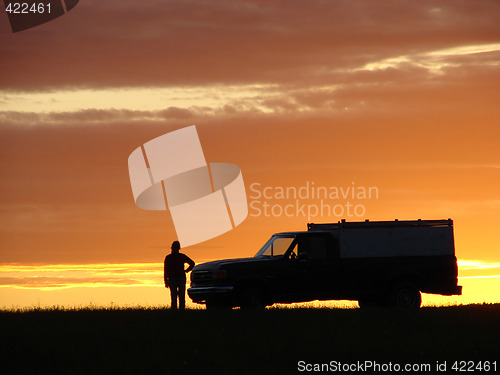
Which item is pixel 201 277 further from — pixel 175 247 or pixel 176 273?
pixel 175 247

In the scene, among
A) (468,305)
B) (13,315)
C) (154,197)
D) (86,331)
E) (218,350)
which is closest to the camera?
(218,350)

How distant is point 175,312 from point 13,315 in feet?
14.3

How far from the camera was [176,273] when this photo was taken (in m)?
24.9

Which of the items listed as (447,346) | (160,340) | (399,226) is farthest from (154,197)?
(447,346)

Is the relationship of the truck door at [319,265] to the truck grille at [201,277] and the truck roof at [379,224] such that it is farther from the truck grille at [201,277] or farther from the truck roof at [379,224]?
the truck grille at [201,277]

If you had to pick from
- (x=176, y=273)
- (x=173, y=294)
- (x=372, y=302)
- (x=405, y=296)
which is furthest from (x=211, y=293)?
(x=405, y=296)

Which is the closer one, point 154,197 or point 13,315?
point 13,315

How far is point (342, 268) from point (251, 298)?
3024mm

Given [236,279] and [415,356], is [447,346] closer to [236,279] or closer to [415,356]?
[415,356]

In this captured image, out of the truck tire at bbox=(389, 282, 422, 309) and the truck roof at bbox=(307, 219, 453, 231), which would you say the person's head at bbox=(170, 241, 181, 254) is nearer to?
the truck roof at bbox=(307, 219, 453, 231)

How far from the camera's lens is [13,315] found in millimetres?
22219

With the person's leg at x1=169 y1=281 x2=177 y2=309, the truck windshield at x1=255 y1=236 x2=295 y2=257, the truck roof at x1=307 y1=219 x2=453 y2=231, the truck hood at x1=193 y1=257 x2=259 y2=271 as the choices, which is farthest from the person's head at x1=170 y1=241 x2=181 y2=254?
the truck roof at x1=307 y1=219 x2=453 y2=231

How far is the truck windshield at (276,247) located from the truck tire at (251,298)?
4.31 feet

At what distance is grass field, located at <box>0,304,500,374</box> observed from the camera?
1670 centimetres
